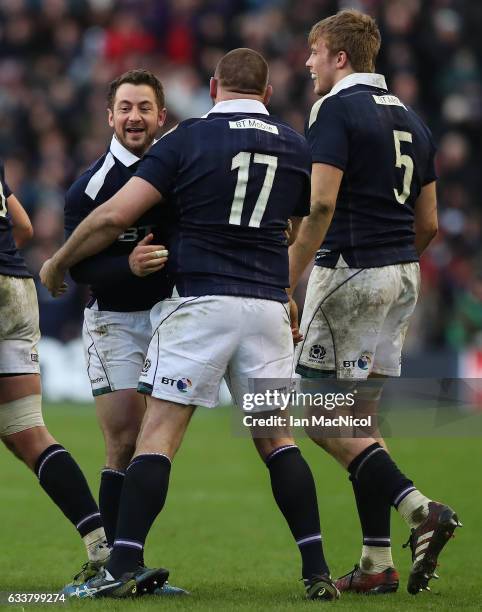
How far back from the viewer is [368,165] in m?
6.38

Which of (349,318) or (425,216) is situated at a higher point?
(425,216)

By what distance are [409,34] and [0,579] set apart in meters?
14.1

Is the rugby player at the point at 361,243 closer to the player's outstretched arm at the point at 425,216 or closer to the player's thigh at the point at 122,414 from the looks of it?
the player's outstretched arm at the point at 425,216

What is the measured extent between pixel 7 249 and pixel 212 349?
1.27 meters

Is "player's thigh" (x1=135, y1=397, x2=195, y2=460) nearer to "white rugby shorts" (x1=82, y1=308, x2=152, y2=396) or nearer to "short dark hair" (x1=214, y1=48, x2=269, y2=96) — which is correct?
"white rugby shorts" (x1=82, y1=308, x2=152, y2=396)

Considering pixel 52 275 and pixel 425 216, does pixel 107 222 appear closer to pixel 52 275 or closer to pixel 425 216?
pixel 52 275

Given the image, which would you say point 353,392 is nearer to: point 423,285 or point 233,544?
point 233,544

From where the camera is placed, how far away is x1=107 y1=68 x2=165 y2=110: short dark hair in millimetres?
6551

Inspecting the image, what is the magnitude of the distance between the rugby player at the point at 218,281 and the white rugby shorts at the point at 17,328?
52cm

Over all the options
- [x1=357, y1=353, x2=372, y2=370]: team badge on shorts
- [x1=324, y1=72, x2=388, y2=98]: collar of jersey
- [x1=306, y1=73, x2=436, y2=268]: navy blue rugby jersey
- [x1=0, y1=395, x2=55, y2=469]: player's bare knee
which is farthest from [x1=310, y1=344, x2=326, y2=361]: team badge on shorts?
[x1=0, y1=395, x2=55, y2=469]: player's bare knee

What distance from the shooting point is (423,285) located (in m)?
16.6

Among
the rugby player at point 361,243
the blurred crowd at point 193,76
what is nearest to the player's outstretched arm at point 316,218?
the rugby player at point 361,243

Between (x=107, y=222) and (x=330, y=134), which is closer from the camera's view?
(x=107, y=222)

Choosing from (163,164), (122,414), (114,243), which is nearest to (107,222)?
(163,164)
